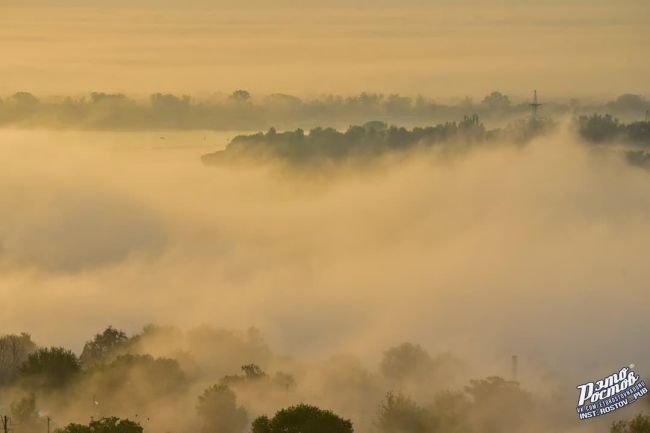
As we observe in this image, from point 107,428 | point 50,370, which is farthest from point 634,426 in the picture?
point 50,370

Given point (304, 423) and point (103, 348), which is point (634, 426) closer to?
point (304, 423)

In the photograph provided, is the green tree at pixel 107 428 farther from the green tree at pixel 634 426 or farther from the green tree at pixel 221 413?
the green tree at pixel 634 426

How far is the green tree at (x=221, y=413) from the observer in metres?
91.5

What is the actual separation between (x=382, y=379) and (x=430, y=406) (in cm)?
2210

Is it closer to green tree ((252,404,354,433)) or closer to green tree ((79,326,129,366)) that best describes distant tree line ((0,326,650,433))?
green tree ((252,404,354,433))

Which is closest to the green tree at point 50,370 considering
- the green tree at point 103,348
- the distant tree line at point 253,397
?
the distant tree line at point 253,397

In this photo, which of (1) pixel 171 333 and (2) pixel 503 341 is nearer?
(1) pixel 171 333

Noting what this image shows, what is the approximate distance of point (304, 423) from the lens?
249ft

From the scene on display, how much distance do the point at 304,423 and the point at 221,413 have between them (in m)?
16.9

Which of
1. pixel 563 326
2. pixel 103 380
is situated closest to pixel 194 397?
pixel 103 380

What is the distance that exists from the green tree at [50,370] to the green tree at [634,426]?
159 feet

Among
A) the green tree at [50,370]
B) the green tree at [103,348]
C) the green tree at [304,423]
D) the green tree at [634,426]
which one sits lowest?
the green tree at [634,426]

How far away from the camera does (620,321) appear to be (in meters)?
190

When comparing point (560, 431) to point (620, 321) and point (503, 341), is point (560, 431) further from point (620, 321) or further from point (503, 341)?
point (620, 321)
